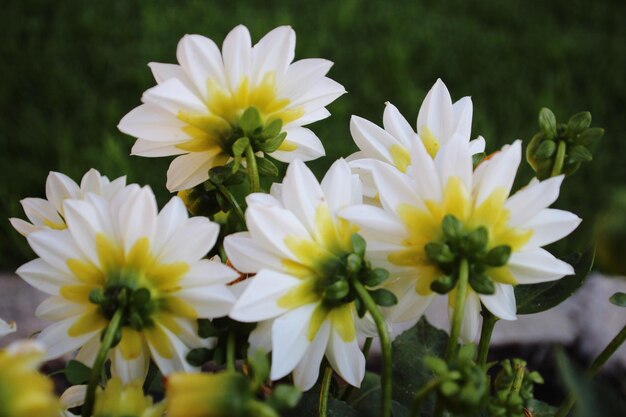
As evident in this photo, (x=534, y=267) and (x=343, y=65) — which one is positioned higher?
(x=534, y=267)

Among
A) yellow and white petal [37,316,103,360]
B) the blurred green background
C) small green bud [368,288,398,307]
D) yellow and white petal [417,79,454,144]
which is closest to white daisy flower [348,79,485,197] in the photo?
yellow and white petal [417,79,454,144]

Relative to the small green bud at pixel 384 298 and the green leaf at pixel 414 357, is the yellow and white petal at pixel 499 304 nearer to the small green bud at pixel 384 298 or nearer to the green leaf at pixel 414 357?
the small green bud at pixel 384 298

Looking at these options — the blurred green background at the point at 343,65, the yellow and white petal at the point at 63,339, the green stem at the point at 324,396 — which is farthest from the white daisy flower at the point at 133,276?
the blurred green background at the point at 343,65

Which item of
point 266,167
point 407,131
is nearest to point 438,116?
point 407,131

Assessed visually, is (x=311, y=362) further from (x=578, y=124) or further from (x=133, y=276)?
(x=578, y=124)

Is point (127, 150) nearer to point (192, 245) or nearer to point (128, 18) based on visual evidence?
point (128, 18)
